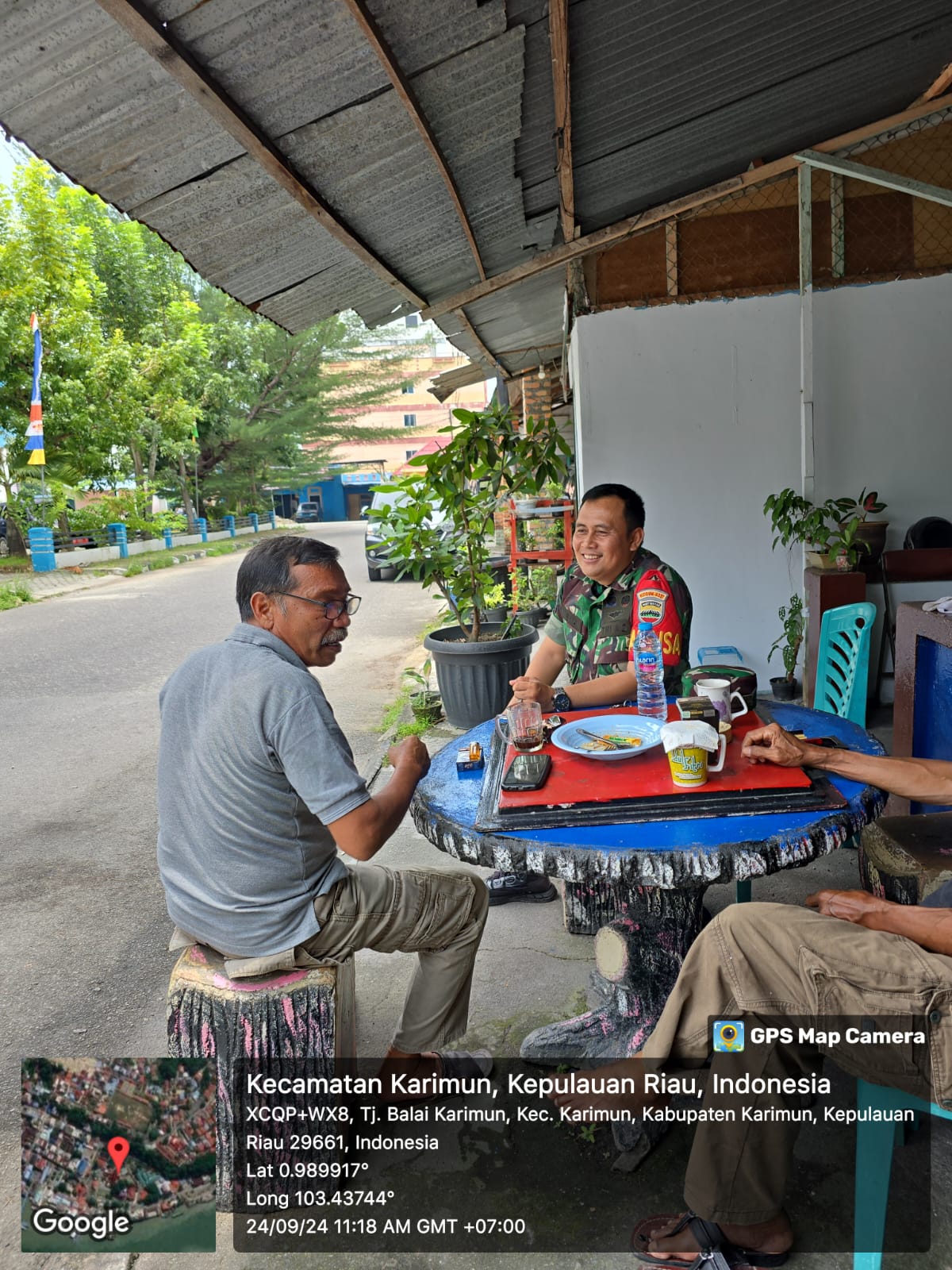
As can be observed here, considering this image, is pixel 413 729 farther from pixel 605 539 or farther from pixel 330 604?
pixel 330 604

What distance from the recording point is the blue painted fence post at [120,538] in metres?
22.9

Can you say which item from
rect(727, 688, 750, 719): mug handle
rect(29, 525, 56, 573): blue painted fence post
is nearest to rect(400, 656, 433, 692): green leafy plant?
rect(727, 688, 750, 719): mug handle

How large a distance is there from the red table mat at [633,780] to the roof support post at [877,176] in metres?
4.65

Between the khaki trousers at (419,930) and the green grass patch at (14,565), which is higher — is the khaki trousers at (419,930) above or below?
below

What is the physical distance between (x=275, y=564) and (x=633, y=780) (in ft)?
3.24

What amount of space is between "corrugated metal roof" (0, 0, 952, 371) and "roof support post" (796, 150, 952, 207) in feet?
Answer: 0.42

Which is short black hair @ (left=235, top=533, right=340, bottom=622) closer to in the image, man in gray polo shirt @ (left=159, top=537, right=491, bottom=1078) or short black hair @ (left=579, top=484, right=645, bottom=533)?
man in gray polo shirt @ (left=159, top=537, right=491, bottom=1078)

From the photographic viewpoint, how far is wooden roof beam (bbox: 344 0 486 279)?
260 centimetres

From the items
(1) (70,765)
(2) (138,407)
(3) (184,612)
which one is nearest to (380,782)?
(1) (70,765)

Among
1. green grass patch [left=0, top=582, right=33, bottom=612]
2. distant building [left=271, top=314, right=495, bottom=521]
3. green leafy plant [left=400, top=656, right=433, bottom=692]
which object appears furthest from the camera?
distant building [left=271, top=314, right=495, bottom=521]

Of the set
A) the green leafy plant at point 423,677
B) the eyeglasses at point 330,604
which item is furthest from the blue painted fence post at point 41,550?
the eyeglasses at point 330,604

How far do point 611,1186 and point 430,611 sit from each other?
10775 millimetres

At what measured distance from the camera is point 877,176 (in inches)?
215

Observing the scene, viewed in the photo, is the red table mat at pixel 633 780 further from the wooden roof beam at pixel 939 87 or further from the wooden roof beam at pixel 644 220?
the wooden roof beam at pixel 939 87
